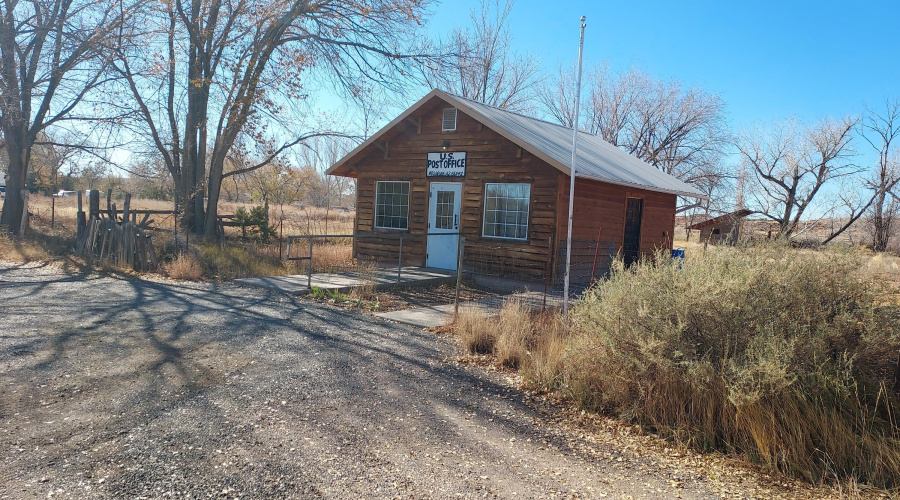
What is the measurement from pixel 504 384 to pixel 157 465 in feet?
10.2

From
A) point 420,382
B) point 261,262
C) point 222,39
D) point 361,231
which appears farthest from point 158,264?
point 420,382

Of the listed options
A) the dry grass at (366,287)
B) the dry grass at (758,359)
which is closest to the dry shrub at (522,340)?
the dry grass at (758,359)

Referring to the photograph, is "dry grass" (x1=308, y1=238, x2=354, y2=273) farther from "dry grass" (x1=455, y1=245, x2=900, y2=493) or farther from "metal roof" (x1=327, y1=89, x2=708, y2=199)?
"dry grass" (x1=455, y1=245, x2=900, y2=493)

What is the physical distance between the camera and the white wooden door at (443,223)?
13602 mm

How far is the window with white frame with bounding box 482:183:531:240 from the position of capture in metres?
12.6

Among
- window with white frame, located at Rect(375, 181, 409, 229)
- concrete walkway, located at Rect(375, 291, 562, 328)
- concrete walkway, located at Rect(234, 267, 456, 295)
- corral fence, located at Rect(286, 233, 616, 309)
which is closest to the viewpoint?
concrete walkway, located at Rect(375, 291, 562, 328)

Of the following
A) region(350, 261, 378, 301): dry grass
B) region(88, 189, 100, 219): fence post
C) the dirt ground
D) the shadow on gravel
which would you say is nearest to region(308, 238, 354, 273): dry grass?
region(350, 261, 378, 301): dry grass

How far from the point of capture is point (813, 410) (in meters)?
4.16

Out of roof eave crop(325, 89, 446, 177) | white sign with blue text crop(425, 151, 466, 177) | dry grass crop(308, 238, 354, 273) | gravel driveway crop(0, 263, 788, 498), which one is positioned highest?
roof eave crop(325, 89, 446, 177)

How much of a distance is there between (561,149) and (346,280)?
524cm

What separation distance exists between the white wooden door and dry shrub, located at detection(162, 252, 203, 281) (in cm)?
489

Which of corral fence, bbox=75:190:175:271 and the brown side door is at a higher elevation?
the brown side door

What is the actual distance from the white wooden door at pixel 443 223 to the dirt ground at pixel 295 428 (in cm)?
640

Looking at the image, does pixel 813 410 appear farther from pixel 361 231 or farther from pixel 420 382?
pixel 361 231
